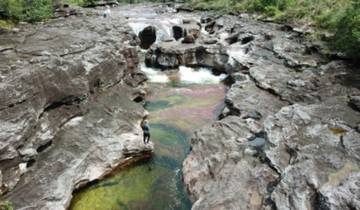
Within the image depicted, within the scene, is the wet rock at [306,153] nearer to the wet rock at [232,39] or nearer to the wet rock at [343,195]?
the wet rock at [343,195]

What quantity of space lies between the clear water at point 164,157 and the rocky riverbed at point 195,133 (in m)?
0.71

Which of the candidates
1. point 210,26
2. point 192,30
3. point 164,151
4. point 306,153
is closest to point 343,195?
point 306,153

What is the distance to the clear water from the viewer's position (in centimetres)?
1345

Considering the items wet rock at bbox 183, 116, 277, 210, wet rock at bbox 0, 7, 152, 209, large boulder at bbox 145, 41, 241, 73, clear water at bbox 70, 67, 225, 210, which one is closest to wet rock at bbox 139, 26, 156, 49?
large boulder at bbox 145, 41, 241, 73

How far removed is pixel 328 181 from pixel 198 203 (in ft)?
14.7

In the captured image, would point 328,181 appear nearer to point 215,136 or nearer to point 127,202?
point 215,136

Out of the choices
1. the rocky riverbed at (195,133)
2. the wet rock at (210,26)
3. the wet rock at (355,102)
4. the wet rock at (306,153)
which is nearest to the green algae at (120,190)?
the rocky riverbed at (195,133)

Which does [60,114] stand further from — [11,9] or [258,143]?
[11,9]

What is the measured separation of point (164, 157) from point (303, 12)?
27.1 m

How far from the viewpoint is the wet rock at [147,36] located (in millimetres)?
36494

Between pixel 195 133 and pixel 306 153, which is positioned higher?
pixel 306 153

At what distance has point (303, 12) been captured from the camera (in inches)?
1400

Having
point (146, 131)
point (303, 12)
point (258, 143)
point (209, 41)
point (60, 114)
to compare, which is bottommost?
point (146, 131)

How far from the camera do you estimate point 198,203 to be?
1169cm
